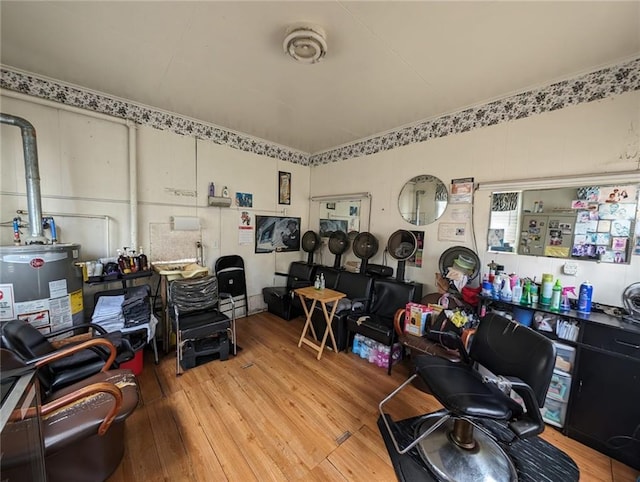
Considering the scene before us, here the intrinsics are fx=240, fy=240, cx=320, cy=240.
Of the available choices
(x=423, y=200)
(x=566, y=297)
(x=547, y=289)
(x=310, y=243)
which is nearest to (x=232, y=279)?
(x=310, y=243)

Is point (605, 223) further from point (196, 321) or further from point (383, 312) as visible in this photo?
point (196, 321)

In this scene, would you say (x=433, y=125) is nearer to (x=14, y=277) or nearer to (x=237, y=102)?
(x=237, y=102)

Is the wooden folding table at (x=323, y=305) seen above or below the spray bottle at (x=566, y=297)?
below

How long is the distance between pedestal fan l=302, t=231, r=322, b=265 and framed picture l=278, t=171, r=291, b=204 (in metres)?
0.72

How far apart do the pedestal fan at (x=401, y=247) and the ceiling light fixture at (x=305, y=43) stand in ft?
6.89

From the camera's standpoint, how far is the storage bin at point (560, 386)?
6.01ft

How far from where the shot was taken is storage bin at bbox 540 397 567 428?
73.5 inches

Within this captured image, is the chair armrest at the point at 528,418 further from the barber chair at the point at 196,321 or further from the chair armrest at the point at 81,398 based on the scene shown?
the barber chair at the point at 196,321

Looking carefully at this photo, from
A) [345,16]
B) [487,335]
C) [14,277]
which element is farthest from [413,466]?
[14,277]

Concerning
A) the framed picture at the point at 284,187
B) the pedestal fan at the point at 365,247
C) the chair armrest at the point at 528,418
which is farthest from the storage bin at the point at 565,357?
the framed picture at the point at 284,187

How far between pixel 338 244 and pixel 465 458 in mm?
2679

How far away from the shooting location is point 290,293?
3.80 meters

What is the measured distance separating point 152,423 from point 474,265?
3.22 m

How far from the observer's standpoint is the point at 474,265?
2549 mm
